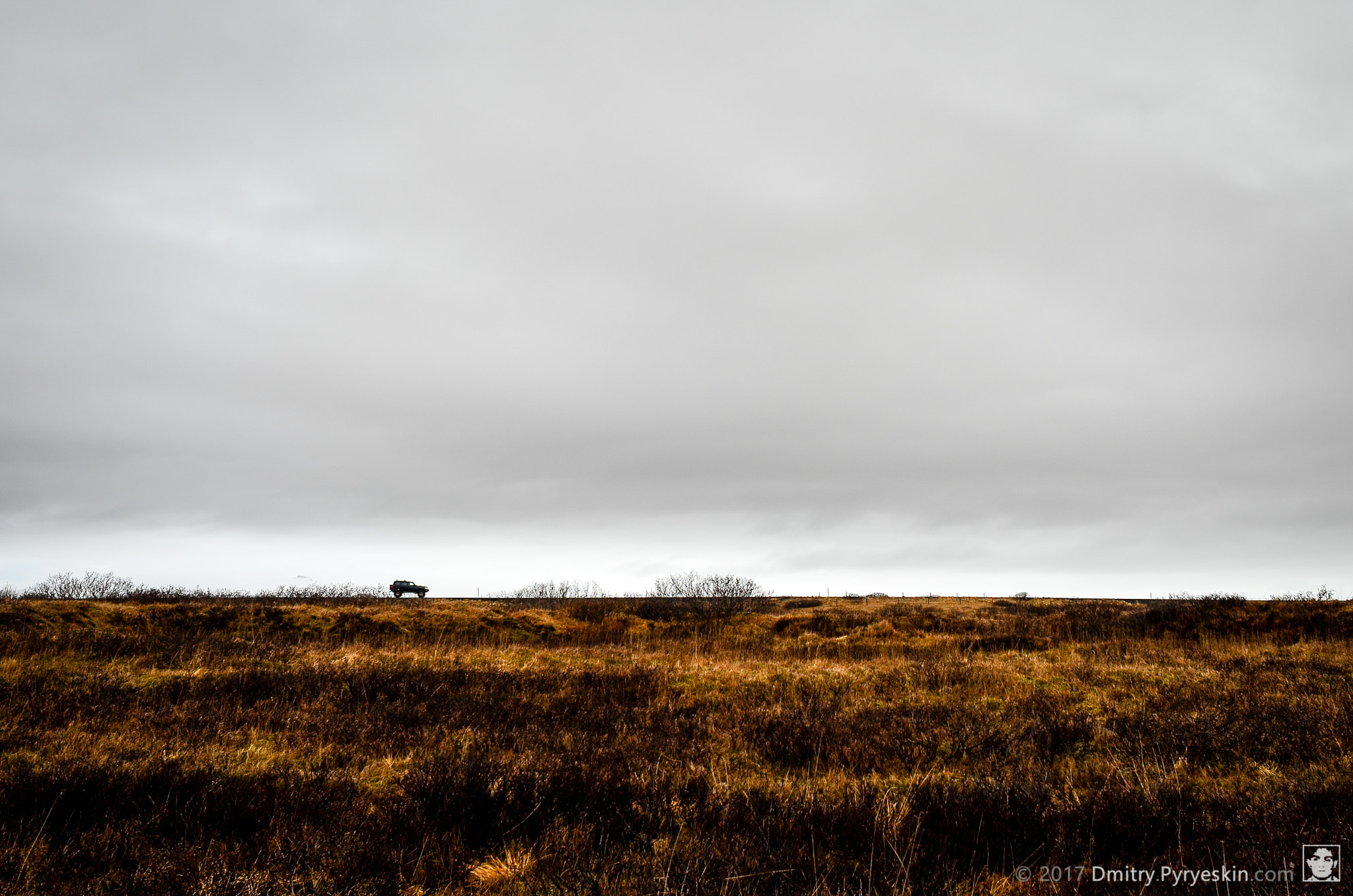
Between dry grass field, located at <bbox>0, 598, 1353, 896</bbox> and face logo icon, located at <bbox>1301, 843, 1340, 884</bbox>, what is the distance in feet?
0.32

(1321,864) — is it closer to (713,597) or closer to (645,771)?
(645,771)

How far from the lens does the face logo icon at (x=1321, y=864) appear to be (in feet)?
12.6

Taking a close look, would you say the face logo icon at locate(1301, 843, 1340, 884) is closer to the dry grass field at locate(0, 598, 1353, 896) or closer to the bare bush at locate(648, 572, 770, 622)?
the dry grass field at locate(0, 598, 1353, 896)

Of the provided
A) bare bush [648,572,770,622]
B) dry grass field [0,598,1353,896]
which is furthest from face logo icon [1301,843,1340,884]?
bare bush [648,572,770,622]

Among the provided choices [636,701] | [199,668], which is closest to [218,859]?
[636,701]

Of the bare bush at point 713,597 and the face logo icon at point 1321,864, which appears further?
the bare bush at point 713,597

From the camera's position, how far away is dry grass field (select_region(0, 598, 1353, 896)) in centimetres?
436

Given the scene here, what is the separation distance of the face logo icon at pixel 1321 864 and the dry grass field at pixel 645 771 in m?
0.10

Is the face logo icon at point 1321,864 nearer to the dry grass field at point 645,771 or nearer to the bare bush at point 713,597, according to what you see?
the dry grass field at point 645,771

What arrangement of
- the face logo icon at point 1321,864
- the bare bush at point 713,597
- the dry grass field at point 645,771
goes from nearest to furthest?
the face logo icon at point 1321,864 → the dry grass field at point 645,771 → the bare bush at point 713,597

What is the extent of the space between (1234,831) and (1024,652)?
18.1m

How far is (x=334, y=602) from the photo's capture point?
40594 millimetres

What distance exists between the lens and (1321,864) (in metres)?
4.02

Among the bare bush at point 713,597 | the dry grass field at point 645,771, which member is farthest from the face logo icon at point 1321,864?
the bare bush at point 713,597
